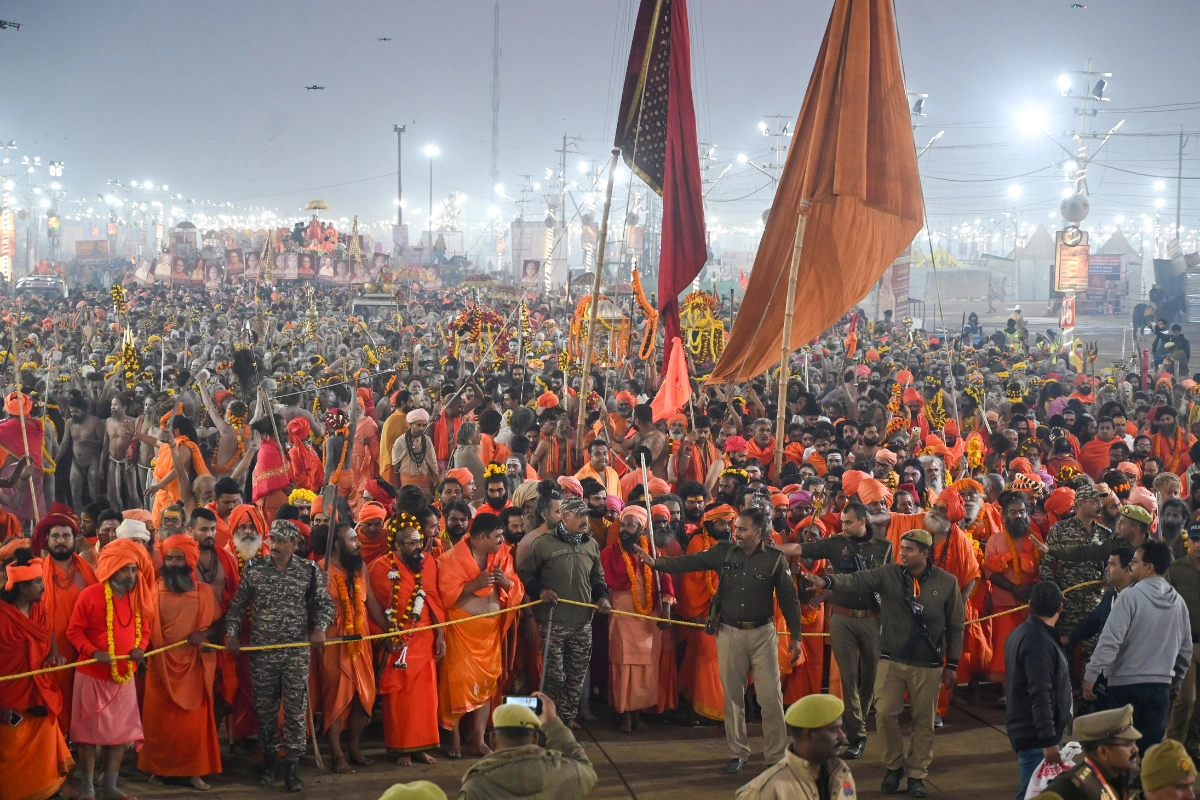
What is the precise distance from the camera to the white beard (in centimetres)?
720

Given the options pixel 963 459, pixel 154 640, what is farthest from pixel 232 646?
pixel 963 459

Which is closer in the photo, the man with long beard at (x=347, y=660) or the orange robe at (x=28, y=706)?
the orange robe at (x=28, y=706)

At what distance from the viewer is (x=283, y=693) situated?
6680mm

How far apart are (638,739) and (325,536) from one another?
2393 millimetres

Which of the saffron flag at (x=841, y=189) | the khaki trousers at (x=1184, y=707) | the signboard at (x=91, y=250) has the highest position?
the signboard at (x=91, y=250)

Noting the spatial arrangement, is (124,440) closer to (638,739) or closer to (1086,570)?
(638,739)

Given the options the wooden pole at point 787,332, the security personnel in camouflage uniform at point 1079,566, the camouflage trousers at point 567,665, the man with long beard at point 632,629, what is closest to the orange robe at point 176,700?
the camouflage trousers at point 567,665

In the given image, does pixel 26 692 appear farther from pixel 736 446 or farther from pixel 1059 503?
pixel 736 446

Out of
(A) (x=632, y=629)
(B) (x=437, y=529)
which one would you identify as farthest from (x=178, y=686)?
(A) (x=632, y=629)

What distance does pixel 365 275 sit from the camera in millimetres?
41938

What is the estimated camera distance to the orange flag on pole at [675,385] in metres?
11.9

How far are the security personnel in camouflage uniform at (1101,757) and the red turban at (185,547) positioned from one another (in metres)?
4.58

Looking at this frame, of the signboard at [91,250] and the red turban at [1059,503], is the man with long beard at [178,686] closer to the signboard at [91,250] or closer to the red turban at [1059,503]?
the red turban at [1059,503]

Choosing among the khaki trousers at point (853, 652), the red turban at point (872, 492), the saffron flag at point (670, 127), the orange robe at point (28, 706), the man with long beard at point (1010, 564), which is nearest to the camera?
the orange robe at point (28, 706)
